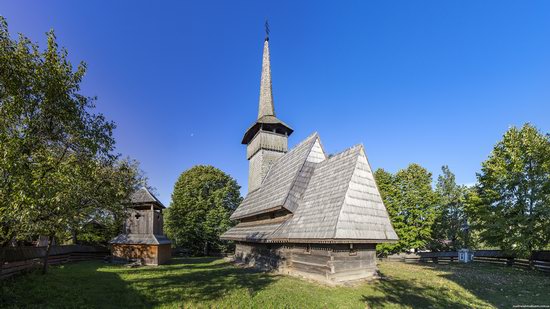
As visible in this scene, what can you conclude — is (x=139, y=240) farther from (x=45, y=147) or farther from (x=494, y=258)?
(x=494, y=258)

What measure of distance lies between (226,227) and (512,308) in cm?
3256

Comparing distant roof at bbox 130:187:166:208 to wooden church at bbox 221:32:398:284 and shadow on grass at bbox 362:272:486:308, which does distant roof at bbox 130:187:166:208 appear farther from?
shadow on grass at bbox 362:272:486:308

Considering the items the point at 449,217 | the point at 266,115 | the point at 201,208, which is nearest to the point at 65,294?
the point at 266,115

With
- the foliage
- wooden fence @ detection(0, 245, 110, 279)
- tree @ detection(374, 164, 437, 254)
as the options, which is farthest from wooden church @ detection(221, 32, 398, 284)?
tree @ detection(374, 164, 437, 254)

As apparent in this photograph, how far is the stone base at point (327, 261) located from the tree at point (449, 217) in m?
26.7

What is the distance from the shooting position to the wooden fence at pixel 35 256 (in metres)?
13.0

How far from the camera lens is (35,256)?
16.5 metres

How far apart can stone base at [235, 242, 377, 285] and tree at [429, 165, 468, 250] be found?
26718 millimetres

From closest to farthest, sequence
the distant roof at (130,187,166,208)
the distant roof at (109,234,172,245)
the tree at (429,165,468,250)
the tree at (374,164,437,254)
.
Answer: the distant roof at (109,234,172,245) < the distant roof at (130,187,166,208) < the tree at (374,164,437,254) < the tree at (429,165,468,250)

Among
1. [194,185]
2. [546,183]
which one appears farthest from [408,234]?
[194,185]

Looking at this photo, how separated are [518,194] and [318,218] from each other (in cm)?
1871

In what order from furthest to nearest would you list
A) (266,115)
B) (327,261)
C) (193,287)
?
(266,115)
(327,261)
(193,287)

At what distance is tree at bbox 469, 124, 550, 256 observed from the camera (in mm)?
19891

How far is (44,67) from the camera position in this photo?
830cm
